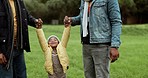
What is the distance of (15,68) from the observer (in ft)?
14.5

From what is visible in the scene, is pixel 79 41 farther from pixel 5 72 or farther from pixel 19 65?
pixel 5 72

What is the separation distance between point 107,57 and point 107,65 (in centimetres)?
11

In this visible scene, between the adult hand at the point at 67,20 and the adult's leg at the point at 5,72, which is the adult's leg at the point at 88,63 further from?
the adult's leg at the point at 5,72

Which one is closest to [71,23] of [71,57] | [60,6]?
[71,57]

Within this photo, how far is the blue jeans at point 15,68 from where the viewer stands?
13.7 ft

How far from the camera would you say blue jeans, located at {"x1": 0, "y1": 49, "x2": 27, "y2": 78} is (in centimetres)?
418

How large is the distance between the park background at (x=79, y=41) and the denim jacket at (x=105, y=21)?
336cm

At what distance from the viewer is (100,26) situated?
4.11 meters

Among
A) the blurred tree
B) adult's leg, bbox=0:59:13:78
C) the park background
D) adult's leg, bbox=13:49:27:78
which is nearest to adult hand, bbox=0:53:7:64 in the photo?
adult's leg, bbox=0:59:13:78

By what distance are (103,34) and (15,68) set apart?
1.19m

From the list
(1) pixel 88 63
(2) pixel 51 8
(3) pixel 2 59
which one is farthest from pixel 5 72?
(2) pixel 51 8

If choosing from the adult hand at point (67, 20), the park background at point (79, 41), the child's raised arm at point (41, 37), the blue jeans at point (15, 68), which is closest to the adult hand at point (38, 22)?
the child's raised arm at point (41, 37)

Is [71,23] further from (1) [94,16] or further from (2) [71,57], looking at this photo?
(2) [71,57]

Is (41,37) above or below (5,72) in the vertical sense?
above
